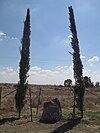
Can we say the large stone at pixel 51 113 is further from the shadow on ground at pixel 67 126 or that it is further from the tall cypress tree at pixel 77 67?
the tall cypress tree at pixel 77 67

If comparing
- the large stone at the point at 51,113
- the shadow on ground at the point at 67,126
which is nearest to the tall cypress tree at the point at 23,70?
the large stone at the point at 51,113

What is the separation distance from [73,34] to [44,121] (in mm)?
6916

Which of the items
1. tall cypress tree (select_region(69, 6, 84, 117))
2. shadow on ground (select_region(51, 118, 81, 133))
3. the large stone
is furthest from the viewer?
tall cypress tree (select_region(69, 6, 84, 117))

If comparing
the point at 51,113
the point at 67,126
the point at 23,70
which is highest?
the point at 23,70

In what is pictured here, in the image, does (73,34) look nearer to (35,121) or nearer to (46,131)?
(35,121)

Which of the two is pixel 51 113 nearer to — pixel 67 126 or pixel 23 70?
pixel 67 126

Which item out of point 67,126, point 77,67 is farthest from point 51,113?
point 77,67

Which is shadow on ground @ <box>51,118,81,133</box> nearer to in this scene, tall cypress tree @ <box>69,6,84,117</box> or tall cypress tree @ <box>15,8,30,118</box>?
tall cypress tree @ <box>69,6,84,117</box>

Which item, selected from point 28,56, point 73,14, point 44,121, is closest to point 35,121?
point 44,121

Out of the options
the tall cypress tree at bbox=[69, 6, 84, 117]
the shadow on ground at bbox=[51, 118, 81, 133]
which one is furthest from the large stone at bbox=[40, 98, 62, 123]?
the tall cypress tree at bbox=[69, 6, 84, 117]

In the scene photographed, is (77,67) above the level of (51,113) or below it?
above

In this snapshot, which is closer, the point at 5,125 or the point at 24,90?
the point at 5,125

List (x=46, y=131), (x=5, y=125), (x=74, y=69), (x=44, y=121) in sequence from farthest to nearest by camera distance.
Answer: (x=74, y=69) → (x=44, y=121) → (x=5, y=125) → (x=46, y=131)

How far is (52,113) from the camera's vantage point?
63.1ft
